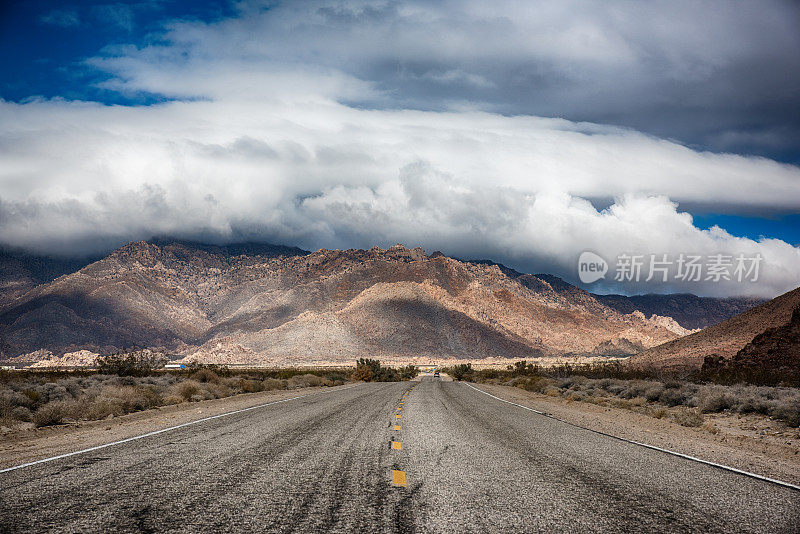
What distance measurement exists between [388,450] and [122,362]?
3415cm

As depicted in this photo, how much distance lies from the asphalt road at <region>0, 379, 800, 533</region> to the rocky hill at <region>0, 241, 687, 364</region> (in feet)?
391

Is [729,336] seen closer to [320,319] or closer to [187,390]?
[187,390]

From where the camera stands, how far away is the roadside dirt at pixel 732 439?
8.42 metres

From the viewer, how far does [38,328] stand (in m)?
142

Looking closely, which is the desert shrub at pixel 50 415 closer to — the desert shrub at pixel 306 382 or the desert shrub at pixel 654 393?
the desert shrub at pixel 306 382

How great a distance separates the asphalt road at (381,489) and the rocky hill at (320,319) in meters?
119

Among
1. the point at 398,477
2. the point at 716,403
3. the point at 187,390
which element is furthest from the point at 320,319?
the point at 398,477

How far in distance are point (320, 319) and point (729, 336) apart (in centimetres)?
9894

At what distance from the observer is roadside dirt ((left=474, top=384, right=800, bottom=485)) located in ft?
27.6

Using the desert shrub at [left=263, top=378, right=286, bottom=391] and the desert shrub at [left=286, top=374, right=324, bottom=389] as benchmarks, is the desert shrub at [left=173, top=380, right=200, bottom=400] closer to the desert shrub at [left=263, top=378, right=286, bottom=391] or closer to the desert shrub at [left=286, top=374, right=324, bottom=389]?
the desert shrub at [left=263, top=378, right=286, bottom=391]

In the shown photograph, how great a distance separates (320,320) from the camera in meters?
141

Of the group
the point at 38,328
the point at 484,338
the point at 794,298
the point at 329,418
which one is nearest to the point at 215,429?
the point at 329,418

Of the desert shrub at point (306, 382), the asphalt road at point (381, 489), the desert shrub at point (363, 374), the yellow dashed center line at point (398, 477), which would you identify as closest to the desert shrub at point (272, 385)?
the desert shrub at point (306, 382)

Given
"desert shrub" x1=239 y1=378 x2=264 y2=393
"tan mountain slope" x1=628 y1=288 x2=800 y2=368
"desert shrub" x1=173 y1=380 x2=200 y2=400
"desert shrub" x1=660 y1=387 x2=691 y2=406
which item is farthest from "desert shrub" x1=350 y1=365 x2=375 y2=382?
"desert shrub" x1=660 y1=387 x2=691 y2=406
